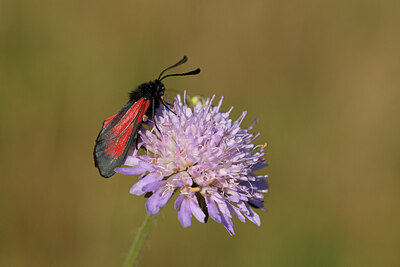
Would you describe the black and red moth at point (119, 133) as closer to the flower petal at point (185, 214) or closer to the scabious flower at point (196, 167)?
the scabious flower at point (196, 167)

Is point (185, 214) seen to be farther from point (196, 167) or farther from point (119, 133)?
point (119, 133)

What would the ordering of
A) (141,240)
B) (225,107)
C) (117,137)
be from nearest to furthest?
1. (117,137)
2. (141,240)
3. (225,107)

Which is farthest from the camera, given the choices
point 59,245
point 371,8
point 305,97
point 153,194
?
point 371,8

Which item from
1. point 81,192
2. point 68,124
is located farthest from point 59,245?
point 68,124

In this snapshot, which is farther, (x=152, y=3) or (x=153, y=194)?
(x=152, y=3)

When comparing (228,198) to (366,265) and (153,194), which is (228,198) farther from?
(366,265)

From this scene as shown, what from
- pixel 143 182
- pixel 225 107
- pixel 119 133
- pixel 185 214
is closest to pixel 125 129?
pixel 119 133
